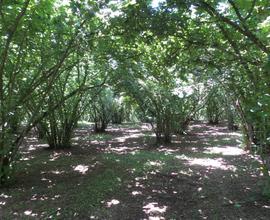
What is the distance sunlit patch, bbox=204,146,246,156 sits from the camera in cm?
931

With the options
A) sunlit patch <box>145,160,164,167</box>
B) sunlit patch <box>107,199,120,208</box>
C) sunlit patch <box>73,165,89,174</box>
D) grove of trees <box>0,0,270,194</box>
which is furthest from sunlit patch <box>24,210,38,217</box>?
sunlit patch <box>145,160,164,167</box>

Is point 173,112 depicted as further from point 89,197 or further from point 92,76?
point 89,197

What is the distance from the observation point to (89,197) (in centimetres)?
530

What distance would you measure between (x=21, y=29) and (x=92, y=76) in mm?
4558

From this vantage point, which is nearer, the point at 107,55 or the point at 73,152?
the point at 107,55

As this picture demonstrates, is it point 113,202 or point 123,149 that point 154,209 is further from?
point 123,149

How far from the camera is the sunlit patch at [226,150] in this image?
931cm

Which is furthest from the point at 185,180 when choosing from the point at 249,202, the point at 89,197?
the point at 89,197

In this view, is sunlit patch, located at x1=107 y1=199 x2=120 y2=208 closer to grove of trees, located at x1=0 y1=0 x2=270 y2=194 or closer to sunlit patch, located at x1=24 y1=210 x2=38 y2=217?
sunlit patch, located at x1=24 y1=210 x2=38 y2=217

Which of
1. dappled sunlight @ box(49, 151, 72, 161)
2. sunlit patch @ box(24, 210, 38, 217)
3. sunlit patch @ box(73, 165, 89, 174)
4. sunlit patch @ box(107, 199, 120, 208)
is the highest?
dappled sunlight @ box(49, 151, 72, 161)

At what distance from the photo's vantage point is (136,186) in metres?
5.98

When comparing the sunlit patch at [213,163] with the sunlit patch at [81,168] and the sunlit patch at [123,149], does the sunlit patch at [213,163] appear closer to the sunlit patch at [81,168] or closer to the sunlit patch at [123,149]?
the sunlit patch at [123,149]

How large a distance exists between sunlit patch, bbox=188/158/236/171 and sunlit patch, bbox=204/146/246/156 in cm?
110

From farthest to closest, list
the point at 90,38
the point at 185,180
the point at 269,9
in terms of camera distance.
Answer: the point at 185,180
the point at 90,38
the point at 269,9
